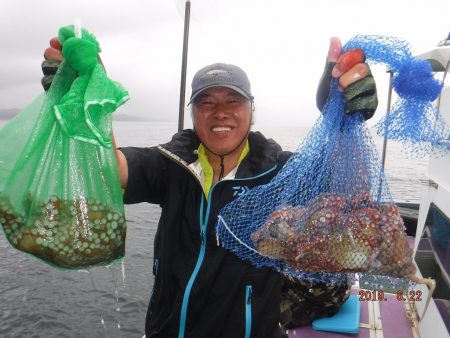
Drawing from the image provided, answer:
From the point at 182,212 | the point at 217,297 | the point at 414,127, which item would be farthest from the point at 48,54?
the point at 414,127

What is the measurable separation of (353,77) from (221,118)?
0.82m

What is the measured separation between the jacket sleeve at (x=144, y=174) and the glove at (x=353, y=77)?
1189mm

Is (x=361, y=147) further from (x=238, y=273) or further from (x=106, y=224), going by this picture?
(x=106, y=224)

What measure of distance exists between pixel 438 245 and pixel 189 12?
11.5ft

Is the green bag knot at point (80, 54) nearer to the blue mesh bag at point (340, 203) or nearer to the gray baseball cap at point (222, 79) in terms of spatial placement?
the gray baseball cap at point (222, 79)

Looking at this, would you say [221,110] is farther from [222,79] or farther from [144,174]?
[144,174]

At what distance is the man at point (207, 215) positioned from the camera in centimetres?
223

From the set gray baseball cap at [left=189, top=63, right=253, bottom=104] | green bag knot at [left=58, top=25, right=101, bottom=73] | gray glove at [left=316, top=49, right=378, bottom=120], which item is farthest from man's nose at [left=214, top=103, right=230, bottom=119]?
green bag knot at [left=58, top=25, right=101, bottom=73]

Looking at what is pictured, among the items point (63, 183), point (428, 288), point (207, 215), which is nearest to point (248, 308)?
point (207, 215)

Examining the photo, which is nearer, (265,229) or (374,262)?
(374,262)

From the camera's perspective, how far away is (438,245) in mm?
3773

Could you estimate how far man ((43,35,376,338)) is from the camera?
2.23m

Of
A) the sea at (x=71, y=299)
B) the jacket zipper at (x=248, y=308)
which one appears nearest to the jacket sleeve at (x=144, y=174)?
the jacket zipper at (x=248, y=308)

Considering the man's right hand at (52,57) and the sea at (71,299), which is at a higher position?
the man's right hand at (52,57)
